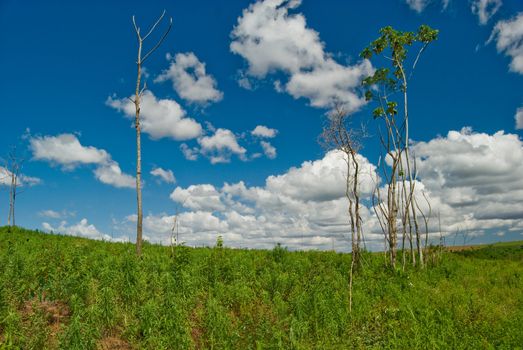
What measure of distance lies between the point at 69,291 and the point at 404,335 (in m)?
9.25

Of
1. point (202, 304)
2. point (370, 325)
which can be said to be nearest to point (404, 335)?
point (370, 325)

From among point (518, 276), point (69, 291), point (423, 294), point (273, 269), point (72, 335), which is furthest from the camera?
point (518, 276)

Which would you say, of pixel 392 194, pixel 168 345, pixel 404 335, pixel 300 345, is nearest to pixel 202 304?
pixel 168 345

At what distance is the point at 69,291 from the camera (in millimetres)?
10570

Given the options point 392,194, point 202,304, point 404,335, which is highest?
point 392,194

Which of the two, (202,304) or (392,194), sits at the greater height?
(392,194)

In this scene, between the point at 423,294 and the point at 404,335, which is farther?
the point at 423,294

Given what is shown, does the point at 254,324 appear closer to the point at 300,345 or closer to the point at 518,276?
the point at 300,345

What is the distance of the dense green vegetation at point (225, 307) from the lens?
9328 millimetres

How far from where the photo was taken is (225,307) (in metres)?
11.9

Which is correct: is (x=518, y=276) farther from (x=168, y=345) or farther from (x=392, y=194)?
(x=168, y=345)

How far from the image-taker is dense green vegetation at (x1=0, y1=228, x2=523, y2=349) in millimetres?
9328

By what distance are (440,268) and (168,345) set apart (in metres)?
16.0

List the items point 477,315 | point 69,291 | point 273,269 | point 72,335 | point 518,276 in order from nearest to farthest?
point 72,335, point 69,291, point 477,315, point 273,269, point 518,276
